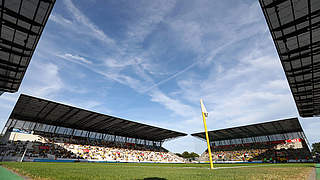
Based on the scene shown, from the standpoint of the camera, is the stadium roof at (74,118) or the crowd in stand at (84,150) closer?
the stadium roof at (74,118)

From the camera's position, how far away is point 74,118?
4222 centimetres

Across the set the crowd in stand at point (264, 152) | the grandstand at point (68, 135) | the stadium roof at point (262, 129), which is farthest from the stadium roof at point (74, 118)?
the crowd in stand at point (264, 152)

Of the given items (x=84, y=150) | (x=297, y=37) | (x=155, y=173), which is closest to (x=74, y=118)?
(x=84, y=150)

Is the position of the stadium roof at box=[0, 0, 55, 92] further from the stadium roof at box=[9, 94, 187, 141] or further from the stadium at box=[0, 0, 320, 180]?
the stadium roof at box=[9, 94, 187, 141]

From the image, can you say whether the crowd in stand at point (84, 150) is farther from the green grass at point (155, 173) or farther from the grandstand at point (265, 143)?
the green grass at point (155, 173)

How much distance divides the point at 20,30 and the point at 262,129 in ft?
207

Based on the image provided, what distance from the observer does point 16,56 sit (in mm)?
14305

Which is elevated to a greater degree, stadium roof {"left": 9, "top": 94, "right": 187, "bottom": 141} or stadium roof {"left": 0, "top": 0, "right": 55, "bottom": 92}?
stadium roof {"left": 9, "top": 94, "right": 187, "bottom": 141}

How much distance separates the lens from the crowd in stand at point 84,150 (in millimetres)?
34938

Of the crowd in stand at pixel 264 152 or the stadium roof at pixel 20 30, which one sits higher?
the stadium roof at pixel 20 30

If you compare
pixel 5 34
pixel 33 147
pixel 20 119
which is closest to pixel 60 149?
pixel 33 147

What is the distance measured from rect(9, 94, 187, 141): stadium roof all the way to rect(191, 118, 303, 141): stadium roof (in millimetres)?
15971

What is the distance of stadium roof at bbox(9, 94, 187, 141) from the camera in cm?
3395

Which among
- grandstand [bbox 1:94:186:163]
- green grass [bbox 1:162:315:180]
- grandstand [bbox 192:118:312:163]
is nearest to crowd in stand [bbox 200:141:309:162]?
grandstand [bbox 192:118:312:163]
